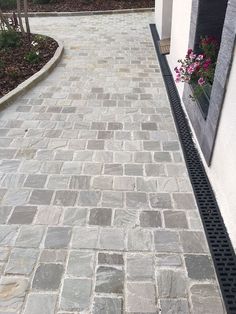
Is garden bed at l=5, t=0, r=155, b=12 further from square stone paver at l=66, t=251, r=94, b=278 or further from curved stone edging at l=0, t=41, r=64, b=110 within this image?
square stone paver at l=66, t=251, r=94, b=278

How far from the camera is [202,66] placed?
14.7 feet

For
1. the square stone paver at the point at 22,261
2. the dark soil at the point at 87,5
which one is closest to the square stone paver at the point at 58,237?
the square stone paver at the point at 22,261

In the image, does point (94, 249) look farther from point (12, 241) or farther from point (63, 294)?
point (12, 241)

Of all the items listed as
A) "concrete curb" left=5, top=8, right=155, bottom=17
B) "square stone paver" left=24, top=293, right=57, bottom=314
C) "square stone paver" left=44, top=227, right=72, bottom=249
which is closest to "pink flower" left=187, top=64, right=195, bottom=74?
"square stone paver" left=44, top=227, right=72, bottom=249

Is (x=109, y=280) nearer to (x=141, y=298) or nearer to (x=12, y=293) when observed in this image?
(x=141, y=298)

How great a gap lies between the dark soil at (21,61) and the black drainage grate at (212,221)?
3.39 meters

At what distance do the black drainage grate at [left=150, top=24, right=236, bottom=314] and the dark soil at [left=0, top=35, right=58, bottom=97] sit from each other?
11.1 ft

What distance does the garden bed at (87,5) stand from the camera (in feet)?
42.7

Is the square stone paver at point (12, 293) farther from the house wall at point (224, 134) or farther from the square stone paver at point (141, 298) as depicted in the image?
the house wall at point (224, 134)

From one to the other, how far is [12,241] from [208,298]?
191 centimetres

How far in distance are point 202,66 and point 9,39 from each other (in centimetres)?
552

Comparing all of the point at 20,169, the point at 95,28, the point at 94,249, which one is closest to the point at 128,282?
the point at 94,249

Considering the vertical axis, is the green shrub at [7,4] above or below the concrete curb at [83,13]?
above

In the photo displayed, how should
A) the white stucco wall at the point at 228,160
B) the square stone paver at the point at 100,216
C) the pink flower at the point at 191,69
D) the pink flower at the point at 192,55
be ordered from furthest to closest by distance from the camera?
the pink flower at the point at 192,55
the pink flower at the point at 191,69
the square stone paver at the point at 100,216
the white stucco wall at the point at 228,160
